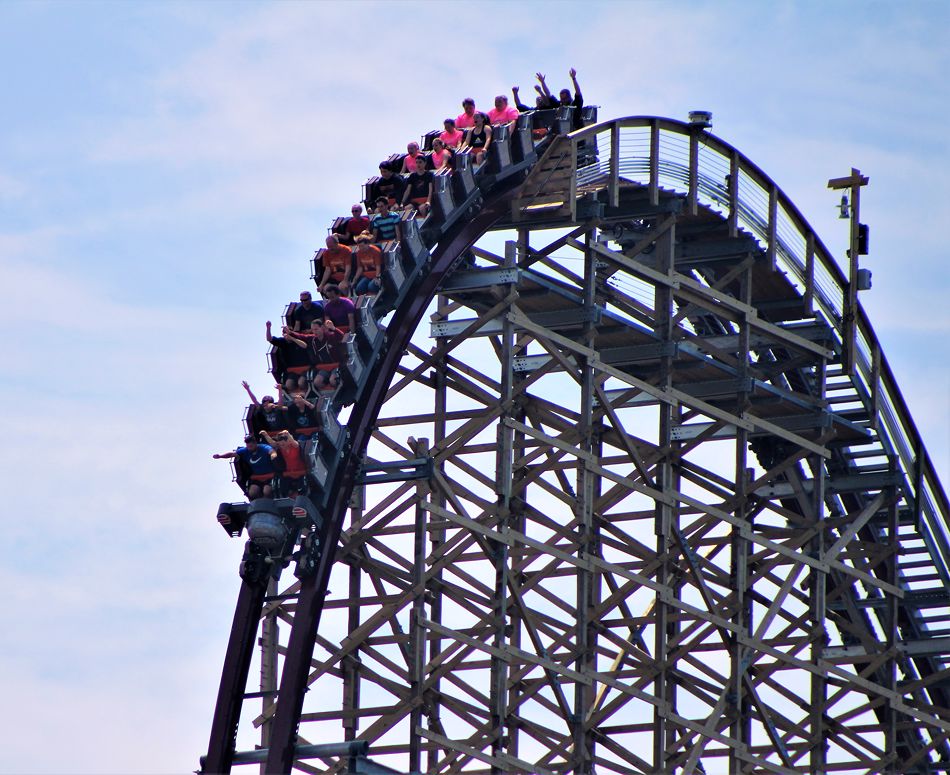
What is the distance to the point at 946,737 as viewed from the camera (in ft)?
108

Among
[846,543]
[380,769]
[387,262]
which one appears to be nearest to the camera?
[380,769]

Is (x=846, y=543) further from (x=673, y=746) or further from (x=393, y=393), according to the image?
(x=393, y=393)

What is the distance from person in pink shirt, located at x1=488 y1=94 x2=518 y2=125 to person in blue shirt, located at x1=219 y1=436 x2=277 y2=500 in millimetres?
6557

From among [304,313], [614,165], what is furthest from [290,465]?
[614,165]

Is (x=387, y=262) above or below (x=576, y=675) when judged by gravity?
above

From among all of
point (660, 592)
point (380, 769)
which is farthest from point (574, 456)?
point (380, 769)

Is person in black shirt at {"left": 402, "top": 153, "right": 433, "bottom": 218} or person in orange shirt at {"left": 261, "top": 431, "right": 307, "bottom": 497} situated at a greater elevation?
person in black shirt at {"left": 402, "top": 153, "right": 433, "bottom": 218}

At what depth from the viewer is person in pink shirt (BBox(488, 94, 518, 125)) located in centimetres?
3064

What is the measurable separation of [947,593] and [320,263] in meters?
10.2

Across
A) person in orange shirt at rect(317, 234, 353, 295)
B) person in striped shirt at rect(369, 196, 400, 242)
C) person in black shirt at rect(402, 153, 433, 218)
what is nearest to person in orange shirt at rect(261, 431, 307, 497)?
person in orange shirt at rect(317, 234, 353, 295)

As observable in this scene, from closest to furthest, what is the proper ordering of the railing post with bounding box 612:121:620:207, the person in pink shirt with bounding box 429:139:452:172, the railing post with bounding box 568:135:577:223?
the person in pink shirt with bounding box 429:139:452:172 < the railing post with bounding box 568:135:577:223 < the railing post with bounding box 612:121:620:207

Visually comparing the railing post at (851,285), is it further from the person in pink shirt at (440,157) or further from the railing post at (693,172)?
the person in pink shirt at (440,157)

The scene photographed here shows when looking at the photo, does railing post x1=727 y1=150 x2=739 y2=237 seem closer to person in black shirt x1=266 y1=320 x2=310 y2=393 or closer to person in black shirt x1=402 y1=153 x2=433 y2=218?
person in black shirt x1=402 y1=153 x2=433 y2=218

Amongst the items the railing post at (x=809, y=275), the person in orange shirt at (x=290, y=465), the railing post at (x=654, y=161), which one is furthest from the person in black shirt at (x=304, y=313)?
the railing post at (x=809, y=275)
